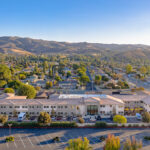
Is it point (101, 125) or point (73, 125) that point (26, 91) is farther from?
point (101, 125)

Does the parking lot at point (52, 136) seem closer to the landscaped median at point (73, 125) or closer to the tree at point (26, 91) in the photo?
the landscaped median at point (73, 125)

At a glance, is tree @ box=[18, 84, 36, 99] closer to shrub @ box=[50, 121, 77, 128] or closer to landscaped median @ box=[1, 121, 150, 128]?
landscaped median @ box=[1, 121, 150, 128]

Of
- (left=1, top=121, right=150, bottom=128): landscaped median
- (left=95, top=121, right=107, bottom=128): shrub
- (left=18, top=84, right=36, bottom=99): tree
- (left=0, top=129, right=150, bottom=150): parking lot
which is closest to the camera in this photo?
(left=0, top=129, right=150, bottom=150): parking lot

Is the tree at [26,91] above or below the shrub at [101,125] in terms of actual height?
above

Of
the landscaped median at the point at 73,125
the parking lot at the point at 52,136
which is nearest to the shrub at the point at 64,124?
the landscaped median at the point at 73,125

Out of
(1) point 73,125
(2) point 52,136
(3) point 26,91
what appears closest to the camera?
(2) point 52,136

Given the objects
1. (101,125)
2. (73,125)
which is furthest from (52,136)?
(101,125)

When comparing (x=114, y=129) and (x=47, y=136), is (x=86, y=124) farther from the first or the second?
(x=47, y=136)

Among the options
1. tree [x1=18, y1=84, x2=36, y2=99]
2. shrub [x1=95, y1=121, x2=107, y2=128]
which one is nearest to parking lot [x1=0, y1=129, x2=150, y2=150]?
shrub [x1=95, y1=121, x2=107, y2=128]
